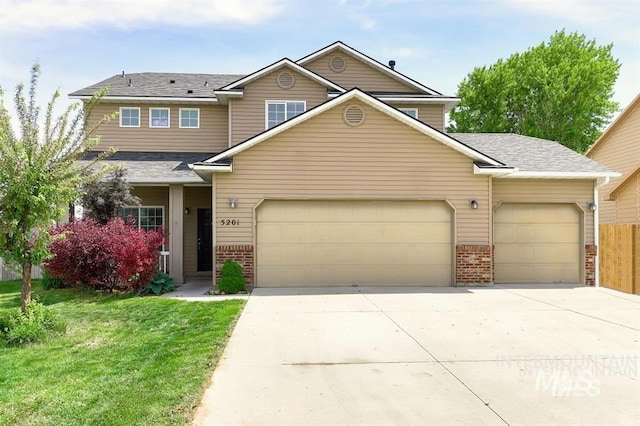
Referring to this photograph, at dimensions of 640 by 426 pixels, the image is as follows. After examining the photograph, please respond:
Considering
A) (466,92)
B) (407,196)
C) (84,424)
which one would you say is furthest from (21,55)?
(466,92)

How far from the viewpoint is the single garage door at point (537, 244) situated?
12.4 m

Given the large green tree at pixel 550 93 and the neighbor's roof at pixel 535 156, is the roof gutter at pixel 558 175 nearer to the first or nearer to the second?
the neighbor's roof at pixel 535 156

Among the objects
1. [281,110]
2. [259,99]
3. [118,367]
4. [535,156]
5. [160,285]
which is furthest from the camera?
[281,110]

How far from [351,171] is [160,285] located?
5.85 meters

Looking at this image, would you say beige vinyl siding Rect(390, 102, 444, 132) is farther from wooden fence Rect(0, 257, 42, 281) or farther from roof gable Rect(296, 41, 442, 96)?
wooden fence Rect(0, 257, 42, 281)

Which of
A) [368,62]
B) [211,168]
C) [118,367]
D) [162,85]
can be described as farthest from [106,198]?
[368,62]

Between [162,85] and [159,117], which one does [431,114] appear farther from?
[162,85]

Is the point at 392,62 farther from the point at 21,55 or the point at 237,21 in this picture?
the point at 21,55

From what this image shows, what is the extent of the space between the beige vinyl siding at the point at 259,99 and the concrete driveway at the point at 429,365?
7654 millimetres

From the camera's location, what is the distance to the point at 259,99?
49.6 feet

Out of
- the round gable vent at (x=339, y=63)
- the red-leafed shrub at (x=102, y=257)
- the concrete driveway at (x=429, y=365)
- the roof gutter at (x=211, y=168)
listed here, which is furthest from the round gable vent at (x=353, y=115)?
the round gable vent at (x=339, y=63)

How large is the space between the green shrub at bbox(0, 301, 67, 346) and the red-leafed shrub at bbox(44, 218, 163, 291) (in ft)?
10.3

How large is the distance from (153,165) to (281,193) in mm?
5062

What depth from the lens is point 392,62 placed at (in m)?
19.5
